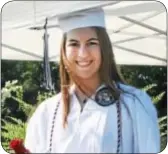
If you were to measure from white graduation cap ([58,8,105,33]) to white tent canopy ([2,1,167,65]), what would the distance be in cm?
1

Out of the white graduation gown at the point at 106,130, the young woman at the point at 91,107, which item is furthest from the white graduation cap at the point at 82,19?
the white graduation gown at the point at 106,130

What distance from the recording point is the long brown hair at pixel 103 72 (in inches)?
89.6

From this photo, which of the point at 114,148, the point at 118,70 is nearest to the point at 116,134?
the point at 114,148

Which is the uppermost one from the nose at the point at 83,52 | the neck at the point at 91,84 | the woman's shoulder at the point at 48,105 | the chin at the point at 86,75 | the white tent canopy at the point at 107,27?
the white tent canopy at the point at 107,27

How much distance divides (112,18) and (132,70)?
0.17 m

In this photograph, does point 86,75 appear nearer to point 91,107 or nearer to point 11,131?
point 91,107

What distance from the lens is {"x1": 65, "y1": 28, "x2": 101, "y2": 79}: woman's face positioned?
7.41 ft

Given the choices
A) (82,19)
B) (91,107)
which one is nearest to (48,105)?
(91,107)

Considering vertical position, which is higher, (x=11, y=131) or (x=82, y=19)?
(x=82, y=19)

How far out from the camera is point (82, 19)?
228 centimetres

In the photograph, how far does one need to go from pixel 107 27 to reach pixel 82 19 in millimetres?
78

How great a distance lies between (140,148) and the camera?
7.41ft

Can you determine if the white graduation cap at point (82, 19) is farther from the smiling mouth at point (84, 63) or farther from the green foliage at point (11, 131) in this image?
the green foliage at point (11, 131)

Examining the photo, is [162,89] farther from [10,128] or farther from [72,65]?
[10,128]
